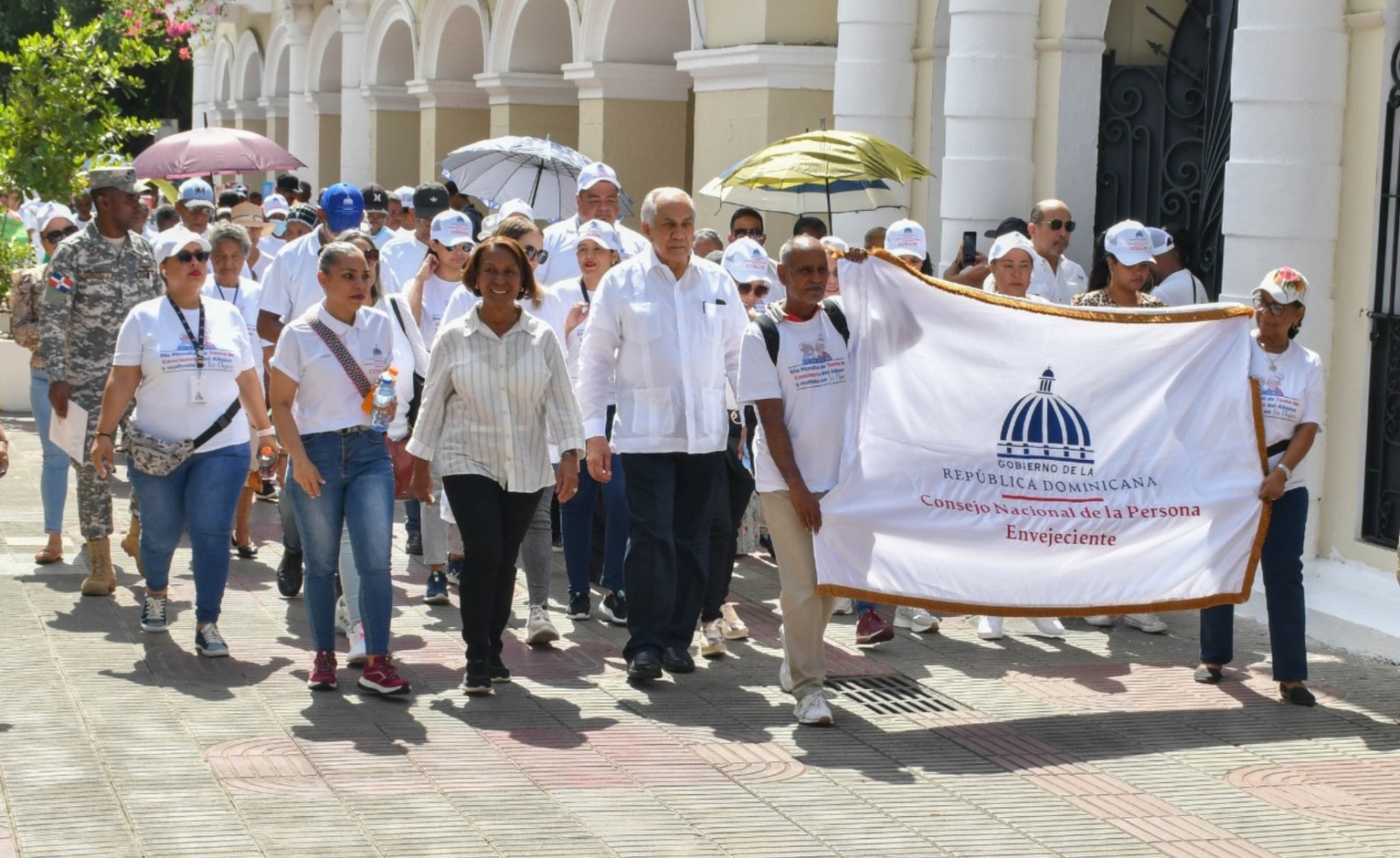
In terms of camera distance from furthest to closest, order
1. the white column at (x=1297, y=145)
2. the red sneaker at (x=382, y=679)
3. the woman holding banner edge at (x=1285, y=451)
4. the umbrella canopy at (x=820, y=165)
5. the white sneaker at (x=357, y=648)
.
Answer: the umbrella canopy at (x=820, y=165)
the white column at (x=1297, y=145)
the white sneaker at (x=357, y=648)
the woman holding banner edge at (x=1285, y=451)
the red sneaker at (x=382, y=679)

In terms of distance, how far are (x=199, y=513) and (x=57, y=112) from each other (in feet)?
7.60

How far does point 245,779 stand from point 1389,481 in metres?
5.83

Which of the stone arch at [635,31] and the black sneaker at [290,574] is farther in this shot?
the stone arch at [635,31]

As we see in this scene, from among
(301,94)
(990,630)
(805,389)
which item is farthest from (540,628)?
(301,94)

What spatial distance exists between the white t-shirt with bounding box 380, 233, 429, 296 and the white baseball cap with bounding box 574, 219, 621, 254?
1883 millimetres

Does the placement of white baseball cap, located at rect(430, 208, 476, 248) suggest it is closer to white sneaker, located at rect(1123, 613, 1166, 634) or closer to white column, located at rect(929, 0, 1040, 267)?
white sneaker, located at rect(1123, 613, 1166, 634)

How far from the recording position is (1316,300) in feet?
31.8

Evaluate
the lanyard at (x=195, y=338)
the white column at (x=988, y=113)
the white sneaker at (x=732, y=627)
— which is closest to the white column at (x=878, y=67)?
the white column at (x=988, y=113)

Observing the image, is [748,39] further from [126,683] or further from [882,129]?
[126,683]

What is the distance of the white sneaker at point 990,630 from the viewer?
910 centimetres

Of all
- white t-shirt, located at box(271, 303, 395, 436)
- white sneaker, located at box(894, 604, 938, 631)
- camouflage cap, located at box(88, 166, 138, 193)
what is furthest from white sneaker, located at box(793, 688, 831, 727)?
camouflage cap, located at box(88, 166, 138, 193)

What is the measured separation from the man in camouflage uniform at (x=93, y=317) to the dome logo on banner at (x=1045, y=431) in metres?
4.35

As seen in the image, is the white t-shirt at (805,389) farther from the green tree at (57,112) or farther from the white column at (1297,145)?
the green tree at (57,112)

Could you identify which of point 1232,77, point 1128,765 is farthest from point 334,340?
point 1232,77
